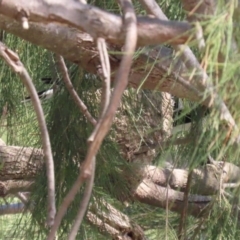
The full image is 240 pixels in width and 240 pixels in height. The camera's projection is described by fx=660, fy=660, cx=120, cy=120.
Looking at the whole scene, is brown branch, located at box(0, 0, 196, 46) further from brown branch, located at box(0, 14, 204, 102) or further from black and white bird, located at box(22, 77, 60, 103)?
black and white bird, located at box(22, 77, 60, 103)

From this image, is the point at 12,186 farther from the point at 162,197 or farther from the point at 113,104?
the point at 113,104

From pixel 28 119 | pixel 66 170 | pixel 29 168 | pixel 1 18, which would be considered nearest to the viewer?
pixel 1 18

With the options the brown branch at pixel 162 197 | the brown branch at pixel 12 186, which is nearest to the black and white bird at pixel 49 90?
the brown branch at pixel 12 186

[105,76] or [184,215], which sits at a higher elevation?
[105,76]

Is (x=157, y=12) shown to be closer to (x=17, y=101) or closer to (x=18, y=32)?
(x=18, y=32)

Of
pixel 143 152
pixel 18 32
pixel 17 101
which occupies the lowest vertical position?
pixel 143 152

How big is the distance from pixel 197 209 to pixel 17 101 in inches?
19.2

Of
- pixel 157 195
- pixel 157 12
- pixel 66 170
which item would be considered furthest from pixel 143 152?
pixel 157 12

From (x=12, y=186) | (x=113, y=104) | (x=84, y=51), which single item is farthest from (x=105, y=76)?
(x=12, y=186)

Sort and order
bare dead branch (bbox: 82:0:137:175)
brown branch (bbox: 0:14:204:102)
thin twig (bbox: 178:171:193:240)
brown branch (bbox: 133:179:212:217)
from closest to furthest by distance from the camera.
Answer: bare dead branch (bbox: 82:0:137:175) < brown branch (bbox: 0:14:204:102) < thin twig (bbox: 178:171:193:240) < brown branch (bbox: 133:179:212:217)

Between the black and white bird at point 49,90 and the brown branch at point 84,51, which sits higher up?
the brown branch at point 84,51

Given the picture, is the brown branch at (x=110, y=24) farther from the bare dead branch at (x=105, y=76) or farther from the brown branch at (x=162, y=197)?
the brown branch at (x=162, y=197)

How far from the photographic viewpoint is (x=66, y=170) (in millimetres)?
1286

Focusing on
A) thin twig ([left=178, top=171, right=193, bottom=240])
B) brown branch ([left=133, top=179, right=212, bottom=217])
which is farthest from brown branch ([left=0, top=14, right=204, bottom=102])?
brown branch ([left=133, top=179, right=212, bottom=217])
